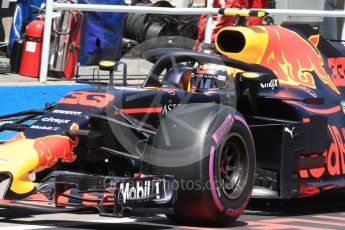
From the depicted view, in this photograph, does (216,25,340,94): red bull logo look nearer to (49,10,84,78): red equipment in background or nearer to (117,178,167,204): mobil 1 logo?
(117,178,167,204): mobil 1 logo

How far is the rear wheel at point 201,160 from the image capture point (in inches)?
283

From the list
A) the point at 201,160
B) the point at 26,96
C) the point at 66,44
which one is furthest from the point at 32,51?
the point at 201,160

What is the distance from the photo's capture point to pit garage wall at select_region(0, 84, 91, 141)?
11.1m

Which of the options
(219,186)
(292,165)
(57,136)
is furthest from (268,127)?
(57,136)

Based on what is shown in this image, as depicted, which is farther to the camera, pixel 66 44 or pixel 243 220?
pixel 66 44

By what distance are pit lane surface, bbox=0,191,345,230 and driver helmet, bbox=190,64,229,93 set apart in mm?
1104

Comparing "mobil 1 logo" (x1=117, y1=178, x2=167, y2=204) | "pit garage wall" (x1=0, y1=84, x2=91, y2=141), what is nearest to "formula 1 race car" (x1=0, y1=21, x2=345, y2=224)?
"mobil 1 logo" (x1=117, y1=178, x2=167, y2=204)

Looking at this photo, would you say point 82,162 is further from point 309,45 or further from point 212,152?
point 309,45

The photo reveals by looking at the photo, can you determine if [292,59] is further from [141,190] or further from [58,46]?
[58,46]

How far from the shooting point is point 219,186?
23.9 ft

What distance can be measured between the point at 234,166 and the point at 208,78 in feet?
3.76

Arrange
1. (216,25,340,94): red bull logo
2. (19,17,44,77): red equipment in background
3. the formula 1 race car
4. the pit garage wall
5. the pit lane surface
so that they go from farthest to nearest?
(19,17,44,77): red equipment in background
the pit garage wall
(216,25,340,94): red bull logo
the pit lane surface
the formula 1 race car

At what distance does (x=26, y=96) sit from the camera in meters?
11.3

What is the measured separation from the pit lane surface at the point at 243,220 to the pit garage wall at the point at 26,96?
3229 millimetres
